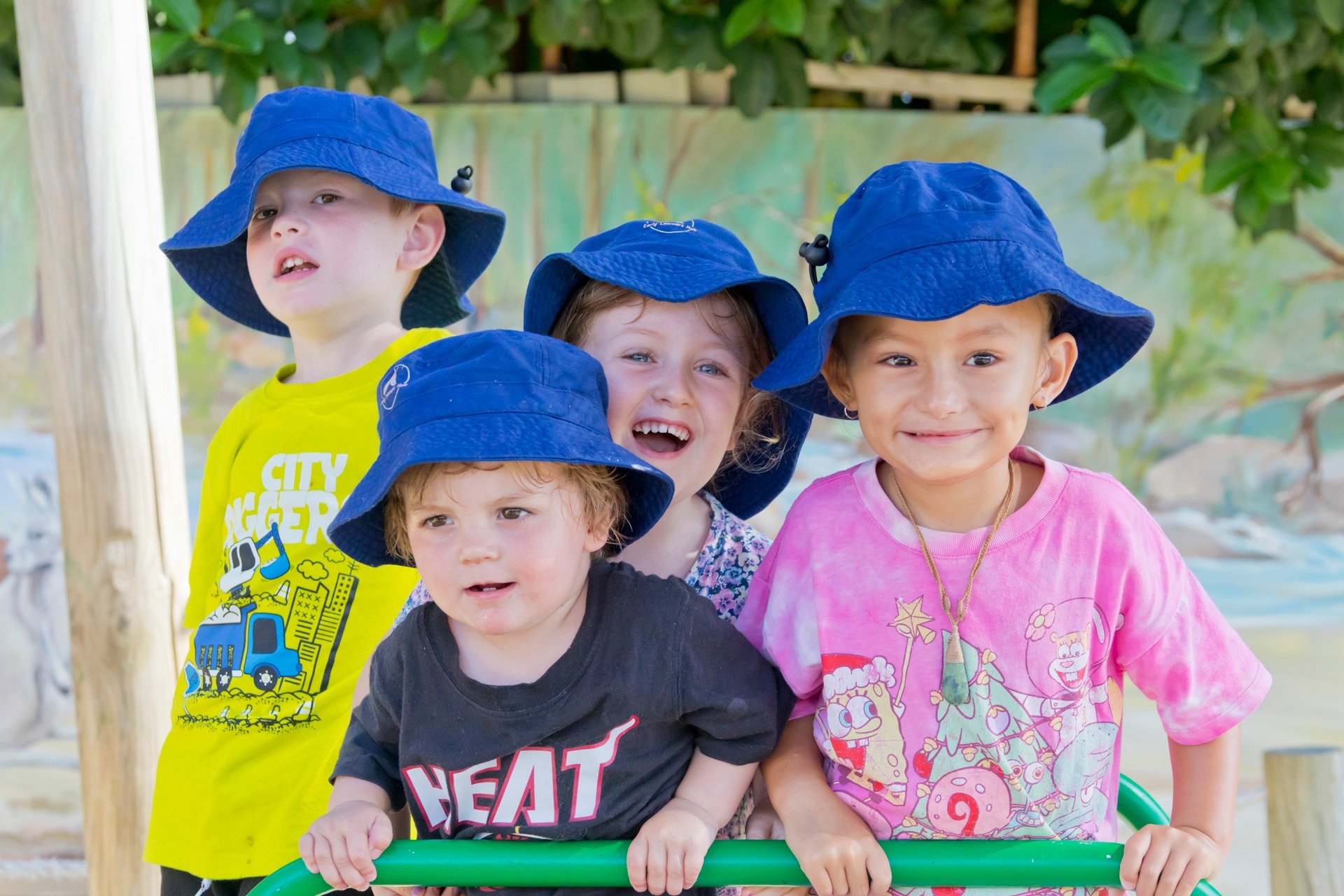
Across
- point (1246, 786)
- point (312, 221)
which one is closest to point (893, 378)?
point (312, 221)

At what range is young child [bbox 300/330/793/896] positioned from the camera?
4.70 ft

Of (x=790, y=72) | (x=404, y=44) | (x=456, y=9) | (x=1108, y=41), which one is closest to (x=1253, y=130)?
(x=1108, y=41)

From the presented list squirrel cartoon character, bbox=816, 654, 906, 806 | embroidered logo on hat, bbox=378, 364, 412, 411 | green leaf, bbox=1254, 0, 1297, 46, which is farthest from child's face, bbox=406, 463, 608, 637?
green leaf, bbox=1254, 0, 1297, 46

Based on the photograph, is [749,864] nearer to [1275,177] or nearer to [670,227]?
[670,227]

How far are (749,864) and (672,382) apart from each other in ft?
2.01

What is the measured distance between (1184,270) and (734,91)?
1.44m

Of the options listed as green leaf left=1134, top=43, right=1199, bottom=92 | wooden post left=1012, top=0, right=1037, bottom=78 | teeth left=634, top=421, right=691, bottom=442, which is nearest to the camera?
teeth left=634, top=421, right=691, bottom=442

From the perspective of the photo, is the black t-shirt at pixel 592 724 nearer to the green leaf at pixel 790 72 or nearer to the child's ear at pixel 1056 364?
the child's ear at pixel 1056 364

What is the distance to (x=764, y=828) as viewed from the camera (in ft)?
5.27

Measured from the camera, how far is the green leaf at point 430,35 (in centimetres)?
341

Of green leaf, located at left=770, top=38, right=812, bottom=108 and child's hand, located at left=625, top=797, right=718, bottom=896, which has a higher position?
green leaf, located at left=770, top=38, right=812, bottom=108

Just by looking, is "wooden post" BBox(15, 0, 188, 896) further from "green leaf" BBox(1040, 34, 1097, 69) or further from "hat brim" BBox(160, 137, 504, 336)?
"green leaf" BBox(1040, 34, 1097, 69)

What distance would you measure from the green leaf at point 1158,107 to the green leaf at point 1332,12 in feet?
1.16

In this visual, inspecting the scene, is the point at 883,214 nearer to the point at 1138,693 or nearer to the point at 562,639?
the point at 562,639
